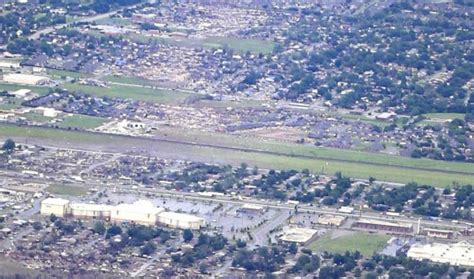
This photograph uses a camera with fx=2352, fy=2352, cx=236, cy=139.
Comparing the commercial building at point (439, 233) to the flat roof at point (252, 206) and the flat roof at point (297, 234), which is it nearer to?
the flat roof at point (297, 234)

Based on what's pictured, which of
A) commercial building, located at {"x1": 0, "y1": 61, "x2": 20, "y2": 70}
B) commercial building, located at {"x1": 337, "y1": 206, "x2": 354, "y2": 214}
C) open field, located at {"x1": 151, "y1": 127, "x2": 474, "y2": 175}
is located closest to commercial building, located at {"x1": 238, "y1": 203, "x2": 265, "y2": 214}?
commercial building, located at {"x1": 337, "y1": 206, "x2": 354, "y2": 214}

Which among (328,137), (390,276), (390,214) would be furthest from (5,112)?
(390,276)

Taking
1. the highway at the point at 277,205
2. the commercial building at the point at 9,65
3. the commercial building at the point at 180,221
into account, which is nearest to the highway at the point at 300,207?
the highway at the point at 277,205

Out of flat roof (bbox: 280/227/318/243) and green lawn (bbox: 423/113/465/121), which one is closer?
flat roof (bbox: 280/227/318/243)

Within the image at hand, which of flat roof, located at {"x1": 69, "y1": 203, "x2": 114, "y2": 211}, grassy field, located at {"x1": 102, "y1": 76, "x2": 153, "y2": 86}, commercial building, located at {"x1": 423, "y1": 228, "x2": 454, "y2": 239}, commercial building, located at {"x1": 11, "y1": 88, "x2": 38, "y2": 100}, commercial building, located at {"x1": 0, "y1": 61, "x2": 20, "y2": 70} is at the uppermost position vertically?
commercial building, located at {"x1": 0, "y1": 61, "x2": 20, "y2": 70}

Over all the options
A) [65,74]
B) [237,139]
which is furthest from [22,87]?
[237,139]

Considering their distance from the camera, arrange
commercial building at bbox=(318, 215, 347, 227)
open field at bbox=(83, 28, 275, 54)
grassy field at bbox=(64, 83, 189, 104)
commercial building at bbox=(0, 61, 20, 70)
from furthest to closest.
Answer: open field at bbox=(83, 28, 275, 54) < commercial building at bbox=(0, 61, 20, 70) < grassy field at bbox=(64, 83, 189, 104) < commercial building at bbox=(318, 215, 347, 227)

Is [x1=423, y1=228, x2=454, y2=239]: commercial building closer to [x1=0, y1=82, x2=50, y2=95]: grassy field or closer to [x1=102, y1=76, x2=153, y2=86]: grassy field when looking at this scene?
[x1=0, y1=82, x2=50, y2=95]: grassy field

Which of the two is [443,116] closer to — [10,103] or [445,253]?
[10,103]
